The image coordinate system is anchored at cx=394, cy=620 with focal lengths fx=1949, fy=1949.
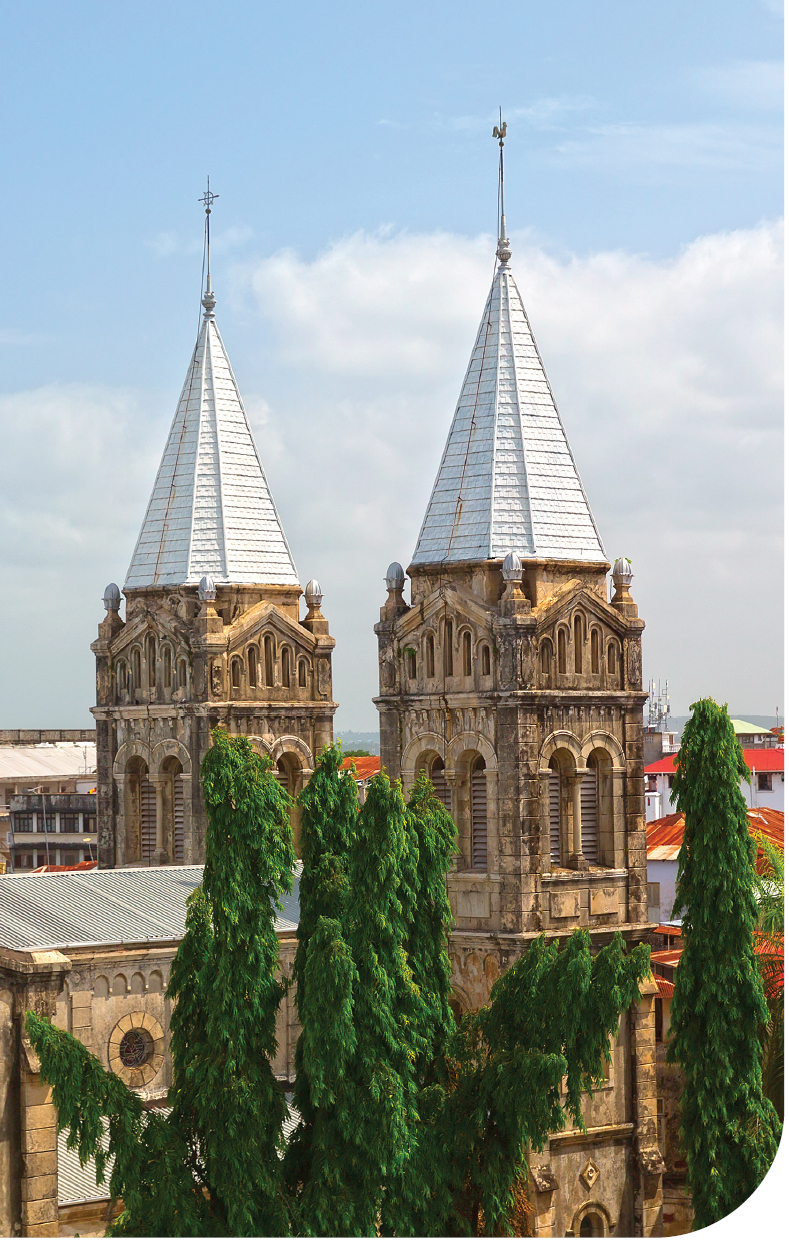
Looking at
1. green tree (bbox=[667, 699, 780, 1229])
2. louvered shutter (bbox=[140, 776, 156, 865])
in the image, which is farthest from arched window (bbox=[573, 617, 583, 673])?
louvered shutter (bbox=[140, 776, 156, 865])

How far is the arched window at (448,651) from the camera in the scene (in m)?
39.1

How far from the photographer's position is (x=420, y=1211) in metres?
29.4

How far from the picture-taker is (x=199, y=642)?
4362 centimetres

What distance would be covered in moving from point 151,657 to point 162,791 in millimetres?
3090

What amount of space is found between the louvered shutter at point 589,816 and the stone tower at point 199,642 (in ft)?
27.2

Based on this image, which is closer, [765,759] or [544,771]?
[544,771]

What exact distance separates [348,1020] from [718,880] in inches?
241

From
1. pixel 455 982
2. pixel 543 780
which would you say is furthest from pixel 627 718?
pixel 455 982

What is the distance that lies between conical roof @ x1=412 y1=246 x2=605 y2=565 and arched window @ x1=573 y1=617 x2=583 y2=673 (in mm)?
1363

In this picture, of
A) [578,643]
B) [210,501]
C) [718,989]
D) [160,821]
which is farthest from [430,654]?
[718,989]

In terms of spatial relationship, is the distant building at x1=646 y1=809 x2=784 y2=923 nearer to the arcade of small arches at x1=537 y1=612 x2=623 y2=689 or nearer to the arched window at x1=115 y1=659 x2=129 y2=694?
the arcade of small arches at x1=537 y1=612 x2=623 y2=689

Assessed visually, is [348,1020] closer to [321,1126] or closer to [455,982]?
[321,1126]

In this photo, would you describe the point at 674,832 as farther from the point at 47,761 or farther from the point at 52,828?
the point at 47,761

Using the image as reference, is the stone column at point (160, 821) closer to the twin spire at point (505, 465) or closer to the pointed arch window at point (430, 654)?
the pointed arch window at point (430, 654)
